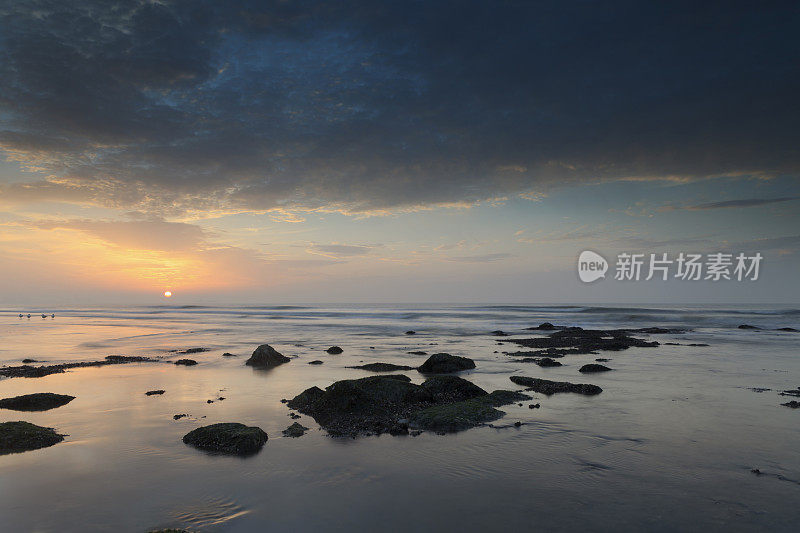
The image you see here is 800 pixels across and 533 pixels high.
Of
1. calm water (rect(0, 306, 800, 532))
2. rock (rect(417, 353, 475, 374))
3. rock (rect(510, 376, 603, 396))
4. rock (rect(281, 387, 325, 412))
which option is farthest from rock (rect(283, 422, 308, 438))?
rock (rect(417, 353, 475, 374))

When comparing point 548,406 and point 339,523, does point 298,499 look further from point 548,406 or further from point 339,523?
point 548,406

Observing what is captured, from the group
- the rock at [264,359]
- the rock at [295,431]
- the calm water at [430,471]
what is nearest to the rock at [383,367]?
the rock at [264,359]

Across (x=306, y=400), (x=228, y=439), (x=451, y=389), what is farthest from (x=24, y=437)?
(x=451, y=389)

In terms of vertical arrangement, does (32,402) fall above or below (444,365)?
below

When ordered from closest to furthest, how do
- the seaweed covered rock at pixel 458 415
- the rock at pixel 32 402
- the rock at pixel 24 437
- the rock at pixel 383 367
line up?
1. the rock at pixel 24 437
2. the seaweed covered rock at pixel 458 415
3. the rock at pixel 32 402
4. the rock at pixel 383 367

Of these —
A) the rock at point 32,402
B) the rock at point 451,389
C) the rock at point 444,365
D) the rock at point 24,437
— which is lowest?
the rock at point 32,402

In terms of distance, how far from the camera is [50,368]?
24438 mm

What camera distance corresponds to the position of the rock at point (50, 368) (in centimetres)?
2280

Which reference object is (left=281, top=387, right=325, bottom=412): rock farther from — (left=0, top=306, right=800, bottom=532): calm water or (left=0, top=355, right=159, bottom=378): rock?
(left=0, top=355, right=159, bottom=378): rock

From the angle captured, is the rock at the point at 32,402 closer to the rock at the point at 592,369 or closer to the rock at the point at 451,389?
the rock at the point at 451,389

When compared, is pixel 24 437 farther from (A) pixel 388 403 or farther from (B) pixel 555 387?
(B) pixel 555 387

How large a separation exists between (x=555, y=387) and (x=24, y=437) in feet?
62.1

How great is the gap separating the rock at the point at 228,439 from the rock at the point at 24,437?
3721mm

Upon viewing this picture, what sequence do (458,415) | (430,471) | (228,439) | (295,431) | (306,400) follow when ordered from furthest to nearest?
(306,400)
(458,415)
(295,431)
(228,439)
(430,471)
